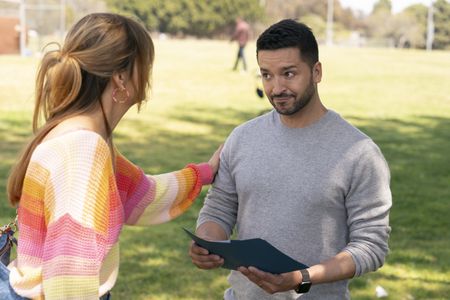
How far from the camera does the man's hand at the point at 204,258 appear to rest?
312cm

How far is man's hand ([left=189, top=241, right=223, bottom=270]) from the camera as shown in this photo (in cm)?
312

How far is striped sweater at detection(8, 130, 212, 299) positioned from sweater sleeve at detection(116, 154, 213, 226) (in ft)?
2.02

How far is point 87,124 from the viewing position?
8.63 ft

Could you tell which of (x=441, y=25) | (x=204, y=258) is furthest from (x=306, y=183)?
(x=441, y=25)

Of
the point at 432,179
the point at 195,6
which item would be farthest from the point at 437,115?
the point at 195,6

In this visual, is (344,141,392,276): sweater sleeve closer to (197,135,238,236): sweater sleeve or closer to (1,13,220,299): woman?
(197,135,238,236): sweater sleeve

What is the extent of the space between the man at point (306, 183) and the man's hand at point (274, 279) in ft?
0.20

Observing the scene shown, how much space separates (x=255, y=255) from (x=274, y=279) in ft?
0.44

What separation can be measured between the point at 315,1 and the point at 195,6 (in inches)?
1078

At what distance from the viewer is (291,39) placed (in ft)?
10.6

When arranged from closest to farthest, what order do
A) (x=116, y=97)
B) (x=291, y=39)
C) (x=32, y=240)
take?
(x=32, y=240), (x=116, y=97), (x=291, y=39)

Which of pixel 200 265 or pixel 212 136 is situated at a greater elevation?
pixel 200 265

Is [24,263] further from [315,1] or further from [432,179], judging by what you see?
[315,1]

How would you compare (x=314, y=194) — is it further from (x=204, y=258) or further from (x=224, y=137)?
(x=224, y=137)
